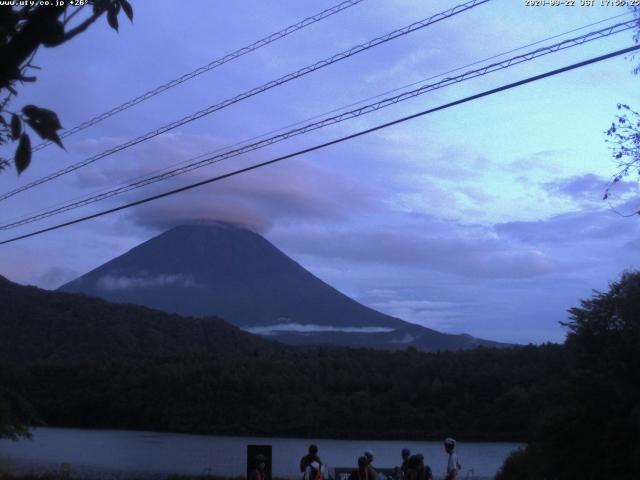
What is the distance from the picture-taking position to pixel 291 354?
6525cm

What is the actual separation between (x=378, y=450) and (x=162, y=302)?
9699cm

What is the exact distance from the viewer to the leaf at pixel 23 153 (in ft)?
10.9

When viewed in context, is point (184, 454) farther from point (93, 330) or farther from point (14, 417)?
point (93, 330)

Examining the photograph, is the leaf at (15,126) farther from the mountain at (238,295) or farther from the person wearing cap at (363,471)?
the mountain at (238,295)

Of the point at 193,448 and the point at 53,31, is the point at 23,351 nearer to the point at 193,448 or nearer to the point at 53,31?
the point at 193,448

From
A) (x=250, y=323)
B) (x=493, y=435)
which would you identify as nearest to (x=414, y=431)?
(x=493, y=435)

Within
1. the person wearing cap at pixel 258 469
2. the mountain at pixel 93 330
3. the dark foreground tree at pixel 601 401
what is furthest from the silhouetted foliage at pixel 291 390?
the person wearing cap at pixel 258 469

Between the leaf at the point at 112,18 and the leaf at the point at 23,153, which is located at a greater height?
the leaf at the point at 112,18

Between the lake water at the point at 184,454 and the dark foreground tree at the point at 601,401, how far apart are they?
8028mm

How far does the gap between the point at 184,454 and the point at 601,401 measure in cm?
2318

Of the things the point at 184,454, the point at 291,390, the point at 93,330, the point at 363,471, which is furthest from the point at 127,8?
the point at 93,330

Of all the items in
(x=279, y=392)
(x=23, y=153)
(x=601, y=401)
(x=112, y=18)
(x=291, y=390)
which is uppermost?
(x=291, y=390)

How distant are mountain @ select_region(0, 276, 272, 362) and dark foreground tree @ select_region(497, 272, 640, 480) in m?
55.8

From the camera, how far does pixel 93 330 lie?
2992 inches
